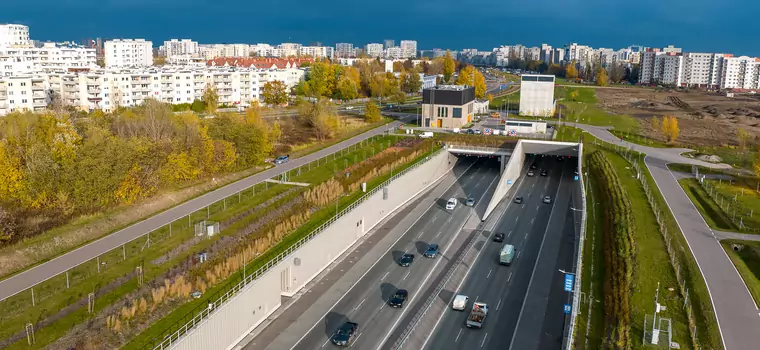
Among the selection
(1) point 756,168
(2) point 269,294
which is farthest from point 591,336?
(1) point 756,168

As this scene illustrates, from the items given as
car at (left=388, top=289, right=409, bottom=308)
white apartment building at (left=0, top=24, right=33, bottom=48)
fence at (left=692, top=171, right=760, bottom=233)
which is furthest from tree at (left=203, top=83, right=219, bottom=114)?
white apartment building at (left=0, top=24, right=33, bottom=48)

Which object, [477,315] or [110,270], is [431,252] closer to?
[477,315]

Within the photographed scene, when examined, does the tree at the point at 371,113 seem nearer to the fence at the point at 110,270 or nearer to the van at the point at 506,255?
the fence at the point at 110,270

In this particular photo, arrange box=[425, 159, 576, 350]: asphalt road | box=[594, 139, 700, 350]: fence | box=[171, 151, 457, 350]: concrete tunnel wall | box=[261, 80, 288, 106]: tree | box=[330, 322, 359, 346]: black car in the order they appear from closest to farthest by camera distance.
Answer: box=[171, 151, 457, 350]: concrete tunnel wall
box=[594, 139, 700, 350]: fence
box=[330, 322, 359, 346]: black car
box=[425, 159, 576, 350]: asphalt road
box=[261, 80, 288, 106]: tree

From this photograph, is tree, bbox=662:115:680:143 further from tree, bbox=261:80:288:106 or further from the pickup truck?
tree, bbox=261:80:288:106

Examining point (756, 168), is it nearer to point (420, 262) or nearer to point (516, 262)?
point (516, 262)

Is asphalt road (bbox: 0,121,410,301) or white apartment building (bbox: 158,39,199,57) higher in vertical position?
white apartment building (bbox: 158,39,199,57)

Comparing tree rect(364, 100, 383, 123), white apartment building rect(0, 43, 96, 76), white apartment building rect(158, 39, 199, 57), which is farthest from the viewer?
white apartment building rect(158, 39, 199, 57)

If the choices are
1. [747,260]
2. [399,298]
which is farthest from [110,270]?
[747,260]
